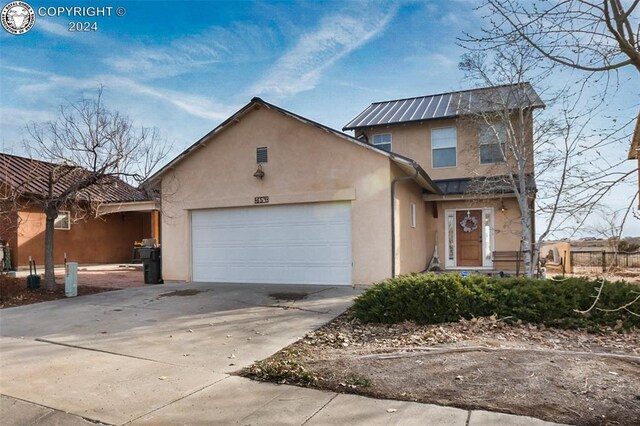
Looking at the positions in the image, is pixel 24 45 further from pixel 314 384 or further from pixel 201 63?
pixel 314 384

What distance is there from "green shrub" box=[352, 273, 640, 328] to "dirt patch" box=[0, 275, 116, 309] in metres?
7.84

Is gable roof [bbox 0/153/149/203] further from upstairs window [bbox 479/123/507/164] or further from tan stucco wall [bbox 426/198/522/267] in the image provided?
upstairs window [bbox 479/123/507/164]

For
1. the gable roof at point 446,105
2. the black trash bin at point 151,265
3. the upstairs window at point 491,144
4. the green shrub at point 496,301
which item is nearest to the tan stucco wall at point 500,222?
the upstairs window at point 491,144

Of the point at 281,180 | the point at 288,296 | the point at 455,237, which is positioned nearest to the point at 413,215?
the point at 455,237

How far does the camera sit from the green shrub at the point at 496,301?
6.11 metres

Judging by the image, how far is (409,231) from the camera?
12195 mm

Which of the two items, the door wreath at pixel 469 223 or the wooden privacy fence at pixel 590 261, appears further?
the wooden privacy fence at pixel 590 261

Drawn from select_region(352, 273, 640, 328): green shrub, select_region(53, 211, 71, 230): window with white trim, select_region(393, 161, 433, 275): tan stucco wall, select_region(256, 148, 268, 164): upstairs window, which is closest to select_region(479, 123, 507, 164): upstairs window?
select_region(393, 161, 433, 275): tan stucco wall

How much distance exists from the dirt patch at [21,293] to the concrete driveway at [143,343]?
2.31 feet

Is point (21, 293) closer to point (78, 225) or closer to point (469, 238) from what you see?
point (78, 225)

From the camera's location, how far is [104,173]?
35.9 feet

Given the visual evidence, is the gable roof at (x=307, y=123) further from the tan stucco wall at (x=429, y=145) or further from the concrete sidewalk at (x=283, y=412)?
the concrete sidewalk at (x=283, y=412)

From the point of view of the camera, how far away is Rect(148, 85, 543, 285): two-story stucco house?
35.1 ft

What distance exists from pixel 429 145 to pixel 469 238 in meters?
Answer: 3.65
